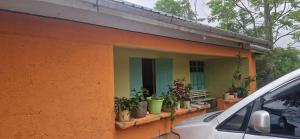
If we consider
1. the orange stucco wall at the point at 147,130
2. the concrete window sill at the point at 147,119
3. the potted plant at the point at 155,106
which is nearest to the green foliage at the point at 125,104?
the concrete window sill at the point at 147,119

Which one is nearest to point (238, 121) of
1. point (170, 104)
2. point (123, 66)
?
point (170, 104)

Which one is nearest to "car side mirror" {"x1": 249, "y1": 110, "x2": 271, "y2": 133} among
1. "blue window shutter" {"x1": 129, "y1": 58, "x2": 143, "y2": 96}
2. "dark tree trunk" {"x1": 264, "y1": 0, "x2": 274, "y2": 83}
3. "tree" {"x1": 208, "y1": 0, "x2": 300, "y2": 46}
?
"blue window shutter" {"x1": 129, "y1": 58, "x2": 143, "y2": 96}

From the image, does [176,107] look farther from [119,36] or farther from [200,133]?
[200,133]

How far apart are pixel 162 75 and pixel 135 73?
1.21 m

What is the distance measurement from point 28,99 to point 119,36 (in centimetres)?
205

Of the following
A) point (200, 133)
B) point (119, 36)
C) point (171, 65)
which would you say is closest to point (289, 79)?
point (200, 133)

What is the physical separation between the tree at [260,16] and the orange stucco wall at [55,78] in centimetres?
1101

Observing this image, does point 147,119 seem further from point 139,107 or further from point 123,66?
point 123,66

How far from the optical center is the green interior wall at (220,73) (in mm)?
10657

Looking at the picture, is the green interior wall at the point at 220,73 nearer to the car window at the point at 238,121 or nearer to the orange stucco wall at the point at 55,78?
the orange stucco wall at the point at 55,78

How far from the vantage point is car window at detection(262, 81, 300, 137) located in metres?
2.23

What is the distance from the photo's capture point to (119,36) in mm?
5211

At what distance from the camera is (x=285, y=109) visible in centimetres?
233

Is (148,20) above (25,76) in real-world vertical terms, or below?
above
